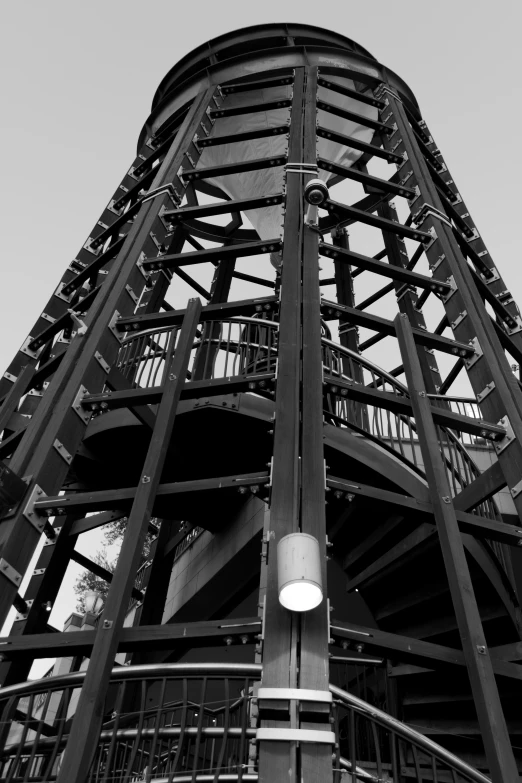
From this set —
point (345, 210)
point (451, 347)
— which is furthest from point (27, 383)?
point (451, 347)

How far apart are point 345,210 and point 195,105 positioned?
368 cm

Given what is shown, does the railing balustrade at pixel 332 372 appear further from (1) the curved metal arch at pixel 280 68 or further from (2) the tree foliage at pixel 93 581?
(2) the tree foliage at pixel 93 581

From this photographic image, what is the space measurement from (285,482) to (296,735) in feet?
4.77

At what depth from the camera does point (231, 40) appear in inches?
406

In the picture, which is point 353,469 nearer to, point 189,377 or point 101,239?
point 189,377

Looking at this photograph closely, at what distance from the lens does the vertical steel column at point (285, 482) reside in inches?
110

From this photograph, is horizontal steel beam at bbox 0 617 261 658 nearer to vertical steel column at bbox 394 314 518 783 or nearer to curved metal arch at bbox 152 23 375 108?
vertical steel column at bbox 394 314 518 783

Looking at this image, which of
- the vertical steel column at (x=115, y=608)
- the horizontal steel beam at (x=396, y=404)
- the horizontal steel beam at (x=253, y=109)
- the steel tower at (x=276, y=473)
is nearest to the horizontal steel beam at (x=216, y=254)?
the steel tower at (x=276, y=473)

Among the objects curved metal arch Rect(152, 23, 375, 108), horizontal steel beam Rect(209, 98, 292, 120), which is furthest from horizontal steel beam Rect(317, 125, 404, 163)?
curved metal arch Rect(152, 23, 375, 108)

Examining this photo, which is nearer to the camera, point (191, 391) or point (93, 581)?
point (191, 391)

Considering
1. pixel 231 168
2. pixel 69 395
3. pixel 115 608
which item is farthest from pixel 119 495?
pixel 231 168

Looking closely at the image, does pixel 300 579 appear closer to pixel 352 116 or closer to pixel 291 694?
pixel 291 694

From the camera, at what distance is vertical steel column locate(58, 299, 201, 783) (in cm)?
291

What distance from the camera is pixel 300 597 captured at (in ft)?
10.2
